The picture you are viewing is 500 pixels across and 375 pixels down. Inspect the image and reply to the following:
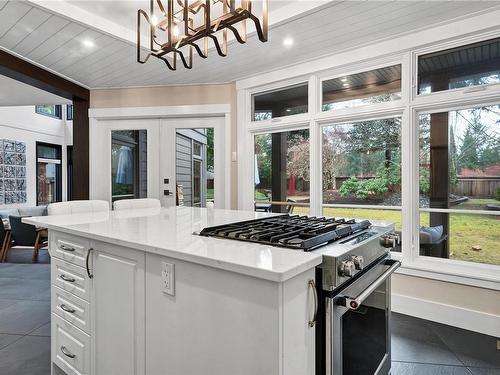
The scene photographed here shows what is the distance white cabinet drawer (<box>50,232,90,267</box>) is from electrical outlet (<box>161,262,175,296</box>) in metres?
0.58

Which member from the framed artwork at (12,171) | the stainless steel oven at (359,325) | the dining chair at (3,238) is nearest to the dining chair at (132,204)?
the stainless steel oven at (359,325)

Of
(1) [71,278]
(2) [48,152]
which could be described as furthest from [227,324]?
(2) [48,152]

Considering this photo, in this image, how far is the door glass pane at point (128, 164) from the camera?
14.9 feet

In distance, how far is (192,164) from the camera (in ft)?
14.6

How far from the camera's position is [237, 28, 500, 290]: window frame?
8.54ft

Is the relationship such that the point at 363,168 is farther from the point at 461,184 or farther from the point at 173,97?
the point at 173,97

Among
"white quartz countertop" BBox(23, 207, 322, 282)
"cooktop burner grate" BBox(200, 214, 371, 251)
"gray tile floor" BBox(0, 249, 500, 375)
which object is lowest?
"gray tile floor" BBox(0, 249, 500, 375)

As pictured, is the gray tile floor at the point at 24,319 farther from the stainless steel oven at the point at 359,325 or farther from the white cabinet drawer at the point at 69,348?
the stainless steel oven at the point at 359,325

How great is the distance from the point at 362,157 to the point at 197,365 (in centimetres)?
268

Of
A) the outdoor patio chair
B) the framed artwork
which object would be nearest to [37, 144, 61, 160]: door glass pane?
the framed artwork

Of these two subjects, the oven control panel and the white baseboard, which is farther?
the white baseboard

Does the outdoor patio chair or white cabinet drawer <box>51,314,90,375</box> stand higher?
the outdoor patio chair

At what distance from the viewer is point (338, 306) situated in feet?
3.77

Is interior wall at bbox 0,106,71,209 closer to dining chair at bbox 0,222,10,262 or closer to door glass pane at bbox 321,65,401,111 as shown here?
dining chair at bbox 0,222,10,262
